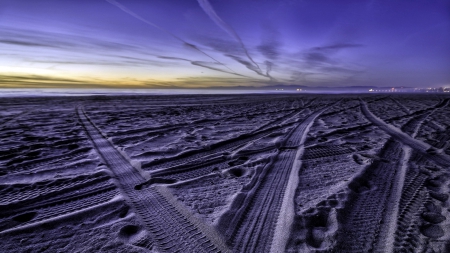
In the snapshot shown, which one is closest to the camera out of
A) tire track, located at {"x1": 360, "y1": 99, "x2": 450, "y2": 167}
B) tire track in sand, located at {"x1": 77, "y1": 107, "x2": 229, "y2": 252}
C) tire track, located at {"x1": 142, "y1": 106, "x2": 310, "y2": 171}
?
tire track in sand, located at {"x1": 77, "y1": 107, "x2": 229, "y2": 252}

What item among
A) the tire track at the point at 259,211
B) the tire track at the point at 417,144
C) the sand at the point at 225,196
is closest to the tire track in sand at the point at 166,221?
the sand at the point at 225,196

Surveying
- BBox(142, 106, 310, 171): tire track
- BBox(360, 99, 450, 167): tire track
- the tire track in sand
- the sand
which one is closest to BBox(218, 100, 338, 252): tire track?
the sand

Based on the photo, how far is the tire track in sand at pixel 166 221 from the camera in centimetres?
193

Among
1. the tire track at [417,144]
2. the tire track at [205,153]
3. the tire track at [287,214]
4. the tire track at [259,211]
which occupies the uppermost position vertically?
the tire track at [417,144]

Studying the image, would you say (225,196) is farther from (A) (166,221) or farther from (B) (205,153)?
(B) (205,153)

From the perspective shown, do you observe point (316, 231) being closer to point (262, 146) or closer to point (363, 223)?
point (363, 223)

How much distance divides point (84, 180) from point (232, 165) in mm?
2270

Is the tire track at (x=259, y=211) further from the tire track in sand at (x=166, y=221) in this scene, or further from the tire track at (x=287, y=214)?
the tire track in sand at (x=166, y=221)

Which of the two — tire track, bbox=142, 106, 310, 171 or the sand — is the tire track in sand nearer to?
the sand

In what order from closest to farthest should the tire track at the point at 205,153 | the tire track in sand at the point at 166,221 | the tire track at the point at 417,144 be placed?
the tire track in sand at the point at 166,221
the tire track at the point at 205,153
the tire track at the point at 417,144

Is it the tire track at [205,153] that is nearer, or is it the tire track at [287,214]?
the tire track at [287,214]

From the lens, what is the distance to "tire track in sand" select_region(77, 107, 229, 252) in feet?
6.34

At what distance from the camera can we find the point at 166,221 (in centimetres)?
226

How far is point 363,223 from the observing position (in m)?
2.20
